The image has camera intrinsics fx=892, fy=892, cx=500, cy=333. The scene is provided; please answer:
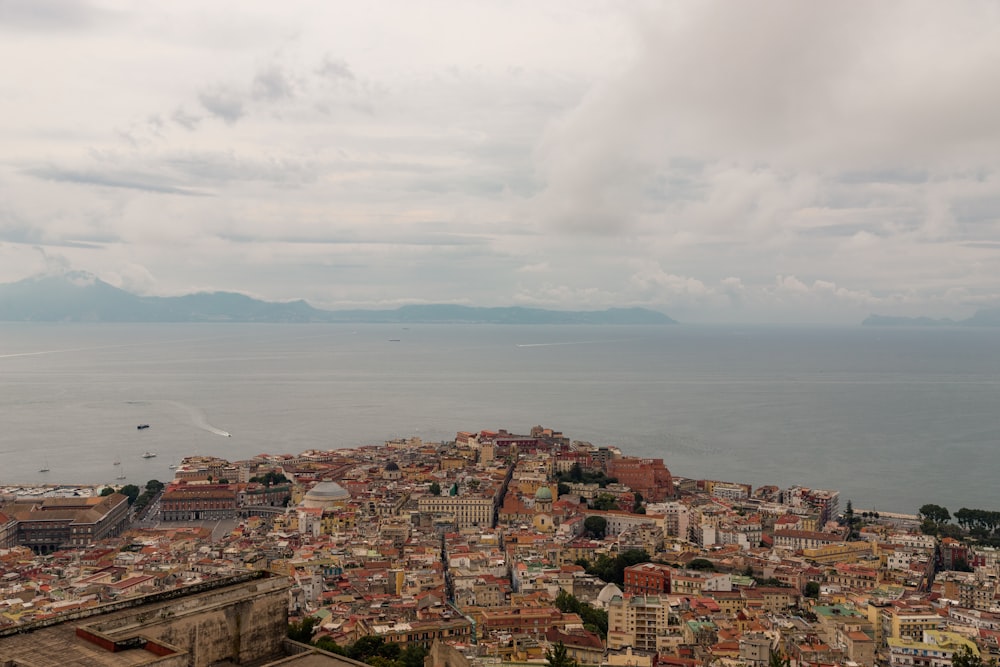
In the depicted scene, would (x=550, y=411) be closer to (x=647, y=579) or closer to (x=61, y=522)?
(x=61, y=522)

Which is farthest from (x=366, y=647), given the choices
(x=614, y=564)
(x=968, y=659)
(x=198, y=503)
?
(x=198, y=503)

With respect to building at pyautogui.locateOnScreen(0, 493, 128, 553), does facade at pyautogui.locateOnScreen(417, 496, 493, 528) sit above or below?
above

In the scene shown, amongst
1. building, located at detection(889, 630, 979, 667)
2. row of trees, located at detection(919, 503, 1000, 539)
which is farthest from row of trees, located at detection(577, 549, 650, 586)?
row of trees, located at detection(919, 503, 1000, 539)

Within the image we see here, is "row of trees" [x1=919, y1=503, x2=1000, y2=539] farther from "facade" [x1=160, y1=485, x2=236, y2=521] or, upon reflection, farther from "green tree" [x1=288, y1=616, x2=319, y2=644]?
"facade" [x1=160, y1=485, x2=236, y2=521]

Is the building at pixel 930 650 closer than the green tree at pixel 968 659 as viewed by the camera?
No

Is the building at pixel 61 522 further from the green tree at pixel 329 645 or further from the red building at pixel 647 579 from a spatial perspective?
the red building at pixel 647 579

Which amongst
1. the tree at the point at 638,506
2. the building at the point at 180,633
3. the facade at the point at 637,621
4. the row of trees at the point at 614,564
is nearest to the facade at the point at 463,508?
the tree at the point at 638,506
